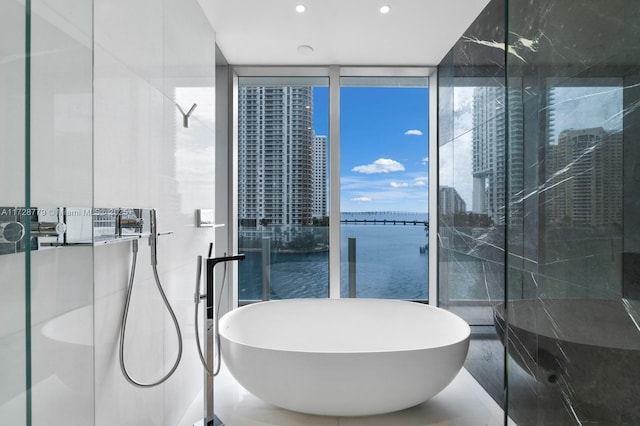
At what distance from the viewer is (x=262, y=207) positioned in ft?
11.9

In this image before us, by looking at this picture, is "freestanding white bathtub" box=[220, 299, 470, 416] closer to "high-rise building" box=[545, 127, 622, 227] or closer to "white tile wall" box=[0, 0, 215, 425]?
"white tile wall" box=[0, 0, 215, 425]

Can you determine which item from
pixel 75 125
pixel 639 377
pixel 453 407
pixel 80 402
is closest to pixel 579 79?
pixel 639 377

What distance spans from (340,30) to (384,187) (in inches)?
56.2

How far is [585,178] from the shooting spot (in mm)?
1174

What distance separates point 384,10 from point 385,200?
164 cm

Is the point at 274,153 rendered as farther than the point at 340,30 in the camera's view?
Yes

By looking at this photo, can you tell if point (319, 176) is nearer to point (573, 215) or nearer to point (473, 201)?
point (473, 201)

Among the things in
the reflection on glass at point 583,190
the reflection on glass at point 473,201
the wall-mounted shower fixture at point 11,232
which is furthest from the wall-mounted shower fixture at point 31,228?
the reflection on glass at point 473,201

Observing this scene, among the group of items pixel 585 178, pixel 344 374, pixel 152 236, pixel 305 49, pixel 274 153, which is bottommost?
pixel 344 374

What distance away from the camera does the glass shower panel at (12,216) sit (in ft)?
1.97

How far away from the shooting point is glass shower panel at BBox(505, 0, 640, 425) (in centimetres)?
104

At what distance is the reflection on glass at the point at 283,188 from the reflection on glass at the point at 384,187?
0.23 metres

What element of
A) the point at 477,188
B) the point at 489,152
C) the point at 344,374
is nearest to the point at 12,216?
the point at 344,374

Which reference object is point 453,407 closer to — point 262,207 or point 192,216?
point 192,216
